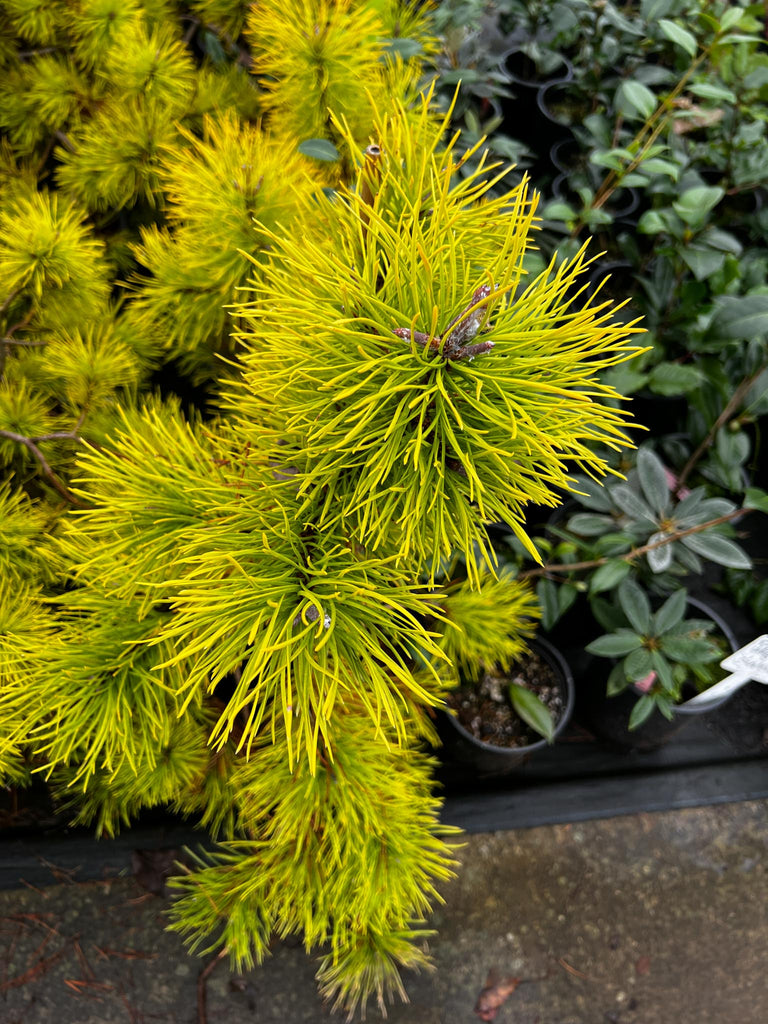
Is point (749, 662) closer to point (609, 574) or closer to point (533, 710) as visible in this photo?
point (609, 574)

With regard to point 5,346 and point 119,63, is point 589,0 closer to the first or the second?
point 119,63

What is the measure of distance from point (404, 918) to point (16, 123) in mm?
1219

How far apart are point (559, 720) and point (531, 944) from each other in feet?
1.29

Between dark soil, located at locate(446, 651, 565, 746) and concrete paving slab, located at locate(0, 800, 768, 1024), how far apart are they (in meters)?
0.22

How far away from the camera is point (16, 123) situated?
39.0 inches

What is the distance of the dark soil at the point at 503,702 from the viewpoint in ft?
3.76

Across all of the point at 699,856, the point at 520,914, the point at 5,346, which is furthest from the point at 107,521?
the point at 699,856

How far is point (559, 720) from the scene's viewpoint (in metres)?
1.14

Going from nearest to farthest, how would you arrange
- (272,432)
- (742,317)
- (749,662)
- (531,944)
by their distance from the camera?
1. (272,432)
2. (749,662)
3. (742,317)
4. (531,944)

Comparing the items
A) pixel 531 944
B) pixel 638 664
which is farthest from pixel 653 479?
pixel 531 944

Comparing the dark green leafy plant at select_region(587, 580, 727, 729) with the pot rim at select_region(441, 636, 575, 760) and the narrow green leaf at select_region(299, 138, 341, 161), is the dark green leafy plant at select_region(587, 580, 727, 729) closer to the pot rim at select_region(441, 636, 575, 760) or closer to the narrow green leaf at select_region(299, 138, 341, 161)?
the pot rim at select_region(441, 636, 575, 760)

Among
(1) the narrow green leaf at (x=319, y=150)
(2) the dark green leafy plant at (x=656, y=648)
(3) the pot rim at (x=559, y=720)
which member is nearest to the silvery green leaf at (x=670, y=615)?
(2) the dark green leafy plant at (x=656, y=648)

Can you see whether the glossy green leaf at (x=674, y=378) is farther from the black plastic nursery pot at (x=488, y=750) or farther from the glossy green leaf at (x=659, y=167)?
the black plastic nursery pot at (x=488, y=750)

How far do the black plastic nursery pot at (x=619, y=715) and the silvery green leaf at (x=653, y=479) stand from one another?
260 mm
